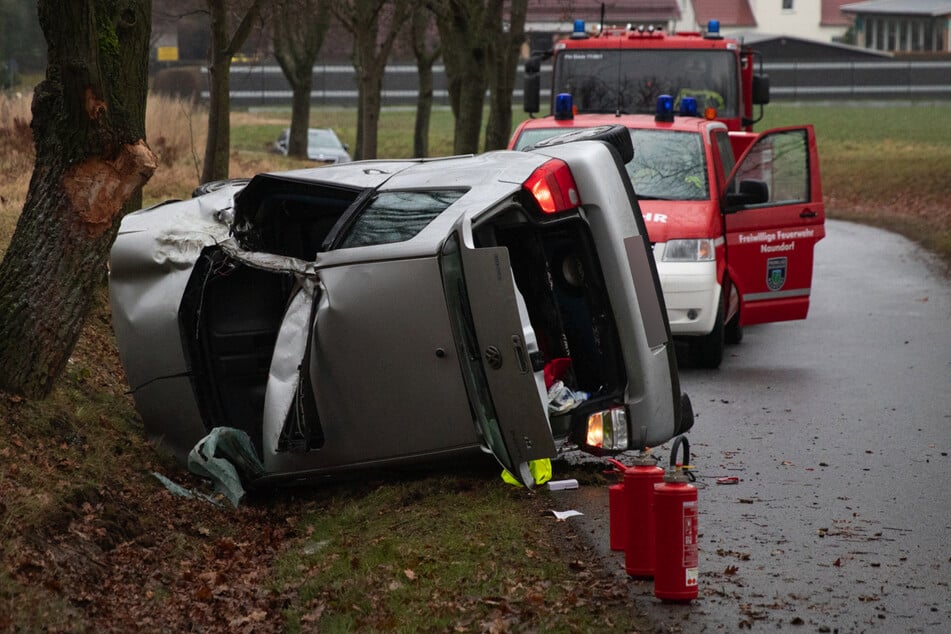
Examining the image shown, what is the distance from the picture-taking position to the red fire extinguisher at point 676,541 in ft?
19.5

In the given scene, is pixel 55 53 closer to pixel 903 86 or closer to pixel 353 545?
pixel 353 545

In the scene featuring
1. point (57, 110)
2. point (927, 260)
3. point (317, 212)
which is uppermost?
point (57, 110)

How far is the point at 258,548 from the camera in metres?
7.27

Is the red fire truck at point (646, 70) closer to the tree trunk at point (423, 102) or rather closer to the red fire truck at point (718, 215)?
the red fire truck at point (718, 215)

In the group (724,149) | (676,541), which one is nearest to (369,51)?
(724,149)

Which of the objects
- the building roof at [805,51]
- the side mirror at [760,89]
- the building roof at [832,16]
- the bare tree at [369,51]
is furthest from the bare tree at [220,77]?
the building roof at [832,16]

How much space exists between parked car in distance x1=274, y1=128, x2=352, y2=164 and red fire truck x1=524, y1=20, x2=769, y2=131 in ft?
68.4

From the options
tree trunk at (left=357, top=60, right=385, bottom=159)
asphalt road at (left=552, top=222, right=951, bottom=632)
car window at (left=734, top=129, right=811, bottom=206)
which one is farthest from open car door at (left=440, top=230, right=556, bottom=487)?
tree trunk at (left=357, top=60, right=385, bottom=159)

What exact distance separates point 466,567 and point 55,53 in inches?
142

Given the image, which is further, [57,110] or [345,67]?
[345,67]

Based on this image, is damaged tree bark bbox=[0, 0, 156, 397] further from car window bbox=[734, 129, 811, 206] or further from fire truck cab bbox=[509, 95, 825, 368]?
car window bbox=[734, 129, 811, 206]

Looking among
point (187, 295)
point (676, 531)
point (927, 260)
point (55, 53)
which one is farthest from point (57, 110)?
point (927, 260)

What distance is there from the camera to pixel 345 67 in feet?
236

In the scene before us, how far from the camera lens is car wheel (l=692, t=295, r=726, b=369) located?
42.2ft
